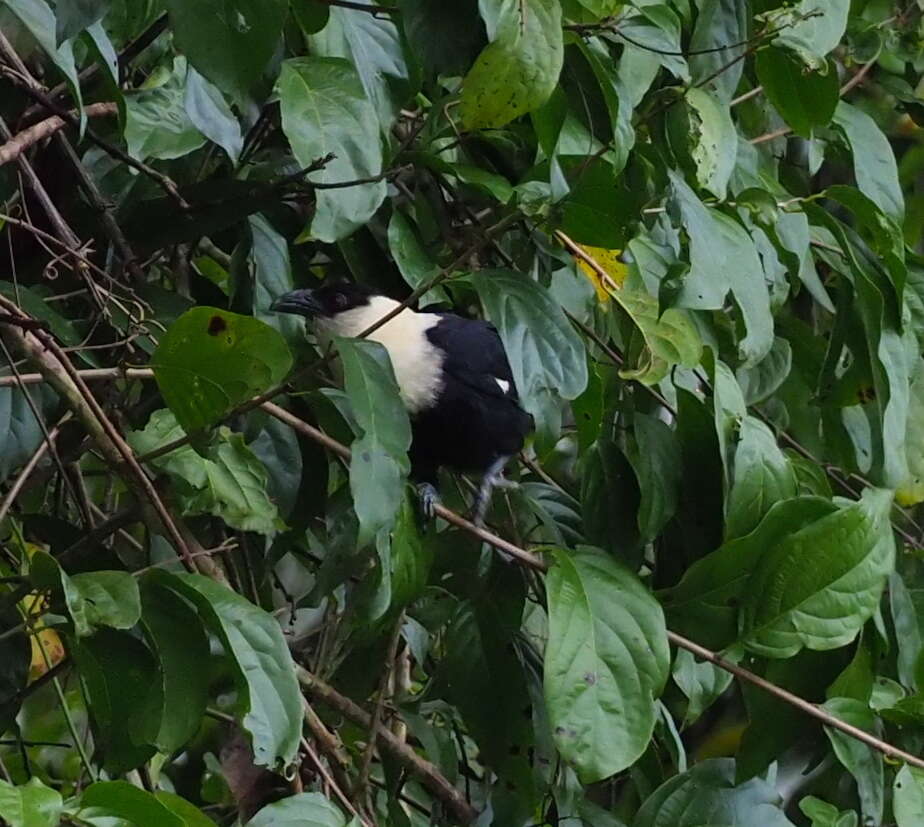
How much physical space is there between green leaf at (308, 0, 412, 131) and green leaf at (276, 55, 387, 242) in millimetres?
90

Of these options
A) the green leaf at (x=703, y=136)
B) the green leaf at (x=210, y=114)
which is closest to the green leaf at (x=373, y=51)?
the green leaf at (x=210, y=114)

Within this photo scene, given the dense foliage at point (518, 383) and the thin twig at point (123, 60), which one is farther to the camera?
the thin twig at point (123, 60)

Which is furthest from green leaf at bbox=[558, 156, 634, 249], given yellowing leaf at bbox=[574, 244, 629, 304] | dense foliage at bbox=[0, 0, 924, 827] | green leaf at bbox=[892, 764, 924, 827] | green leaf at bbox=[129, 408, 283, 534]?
green leaf at bbox=[892, 764, 924, 827]

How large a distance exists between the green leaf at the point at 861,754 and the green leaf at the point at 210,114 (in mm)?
909

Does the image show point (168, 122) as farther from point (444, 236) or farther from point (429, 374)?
point (429, 374)

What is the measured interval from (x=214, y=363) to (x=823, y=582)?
27.6 inches

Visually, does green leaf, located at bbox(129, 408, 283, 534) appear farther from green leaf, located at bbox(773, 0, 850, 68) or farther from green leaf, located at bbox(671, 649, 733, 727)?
green leaf, located at bbox(773, 0, 850, 68)

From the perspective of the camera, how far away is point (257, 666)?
131 cm

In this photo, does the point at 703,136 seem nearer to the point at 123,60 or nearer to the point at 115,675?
the point at 123,60

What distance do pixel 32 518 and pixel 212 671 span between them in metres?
0.49

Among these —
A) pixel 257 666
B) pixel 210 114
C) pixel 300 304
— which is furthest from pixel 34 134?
pixel 257 666

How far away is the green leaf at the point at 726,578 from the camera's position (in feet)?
5.25

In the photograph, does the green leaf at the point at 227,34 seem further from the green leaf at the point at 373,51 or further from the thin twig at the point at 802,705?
the thin twig at the point at 802,705

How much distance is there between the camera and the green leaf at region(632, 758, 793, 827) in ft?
5.52
